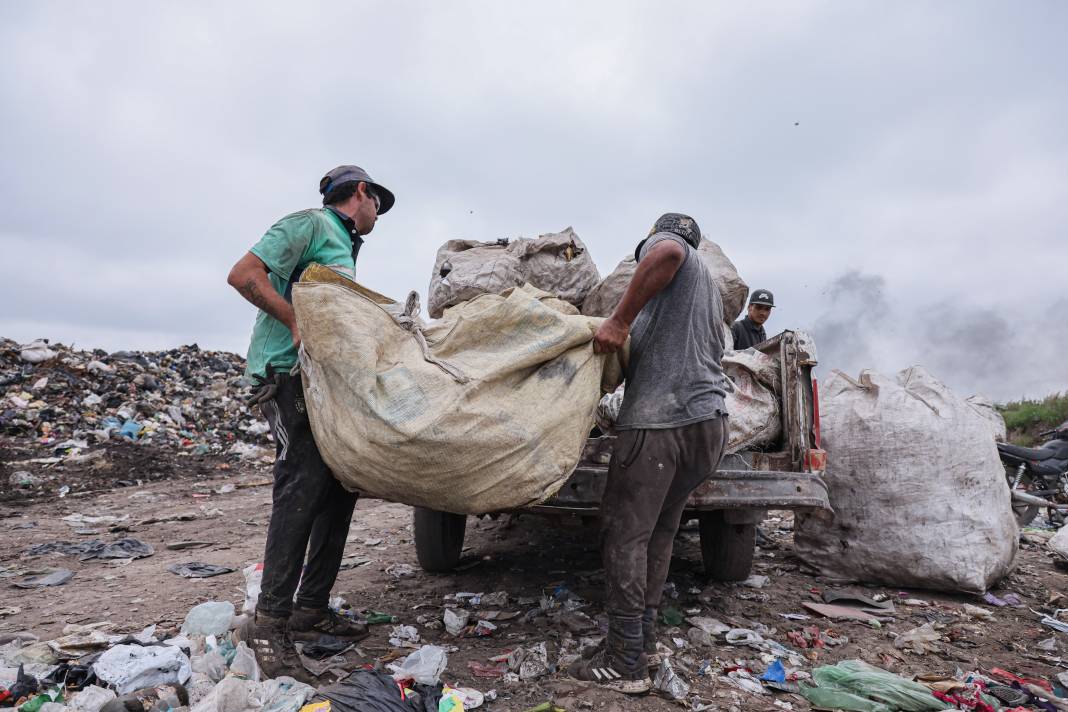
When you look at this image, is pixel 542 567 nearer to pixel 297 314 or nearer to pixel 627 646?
pixel 627 646

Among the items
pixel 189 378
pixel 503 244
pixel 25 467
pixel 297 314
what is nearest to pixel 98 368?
pixel 189 378

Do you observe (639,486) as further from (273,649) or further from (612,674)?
(273,649)

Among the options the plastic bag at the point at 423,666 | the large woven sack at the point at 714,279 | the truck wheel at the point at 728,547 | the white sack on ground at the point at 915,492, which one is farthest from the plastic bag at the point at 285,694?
the white sack on ground at the point at 915,492

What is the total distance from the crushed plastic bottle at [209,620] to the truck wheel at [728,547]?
7.96 feet

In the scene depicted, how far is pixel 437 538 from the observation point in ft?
12.7

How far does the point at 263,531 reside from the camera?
565cm

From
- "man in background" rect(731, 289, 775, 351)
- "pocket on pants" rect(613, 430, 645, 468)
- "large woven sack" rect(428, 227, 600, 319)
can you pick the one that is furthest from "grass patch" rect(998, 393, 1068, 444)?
"pocket on pants" rect(613, 430, 645, 468)

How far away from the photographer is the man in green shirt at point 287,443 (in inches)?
98.4

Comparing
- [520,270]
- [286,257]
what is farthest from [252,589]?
[520,270]

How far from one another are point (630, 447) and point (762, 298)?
347 centimetres

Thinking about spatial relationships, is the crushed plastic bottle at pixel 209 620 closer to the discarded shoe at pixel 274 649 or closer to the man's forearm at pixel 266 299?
the discarded shoe at pixel 274 649

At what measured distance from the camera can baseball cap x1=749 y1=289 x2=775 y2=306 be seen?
5.48 m

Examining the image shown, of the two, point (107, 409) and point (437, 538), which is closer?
point (437, 538)

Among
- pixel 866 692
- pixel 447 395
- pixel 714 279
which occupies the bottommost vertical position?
pixel 866 692
